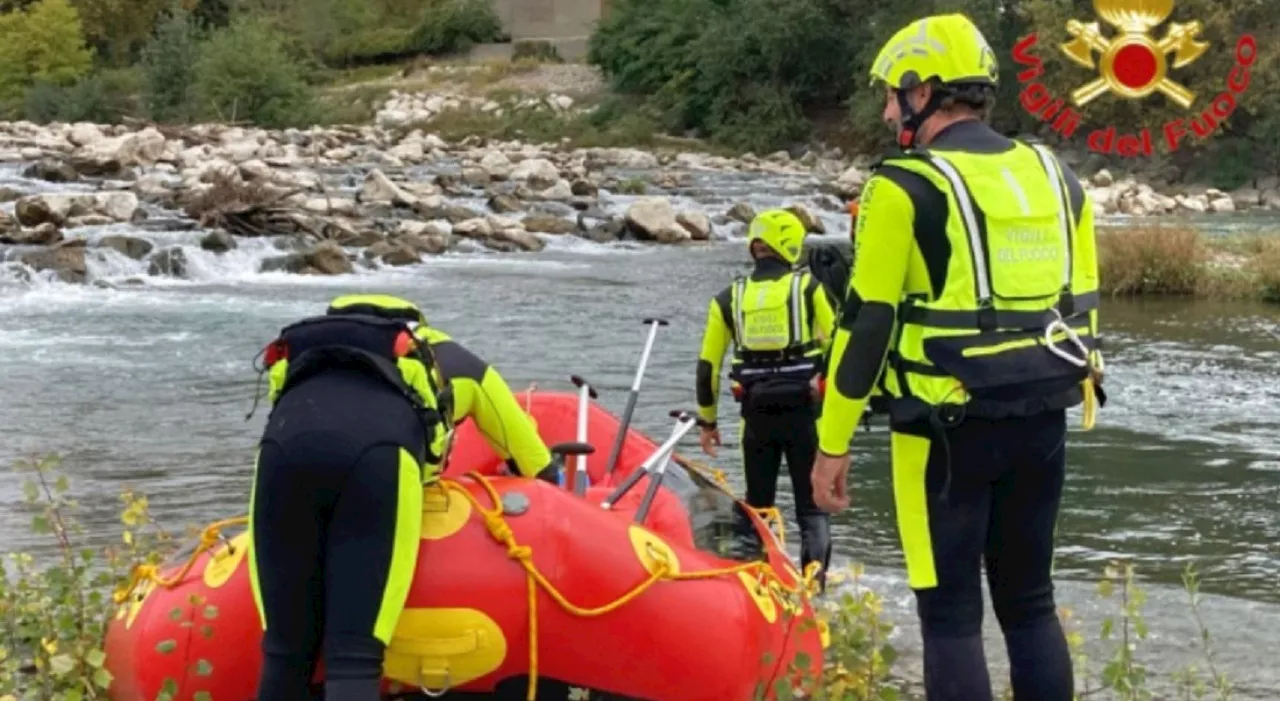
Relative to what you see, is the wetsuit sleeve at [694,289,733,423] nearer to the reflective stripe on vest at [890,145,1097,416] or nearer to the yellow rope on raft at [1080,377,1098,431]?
the yellow rope on raft at [1080,377,1098,431]

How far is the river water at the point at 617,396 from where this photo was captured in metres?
7.11

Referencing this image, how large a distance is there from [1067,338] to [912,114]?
0.56 meters

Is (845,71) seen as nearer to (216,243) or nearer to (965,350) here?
(216,243)

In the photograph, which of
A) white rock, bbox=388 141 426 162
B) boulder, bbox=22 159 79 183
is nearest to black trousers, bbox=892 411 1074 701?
boulder, bbox=22 159 79 183

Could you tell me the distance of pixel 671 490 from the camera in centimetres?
523

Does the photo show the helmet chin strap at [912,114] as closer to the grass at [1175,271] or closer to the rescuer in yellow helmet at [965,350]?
the rescuer in yellow helmet at [965,350]

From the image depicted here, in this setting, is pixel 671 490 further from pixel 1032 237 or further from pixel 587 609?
pixel 1032 237

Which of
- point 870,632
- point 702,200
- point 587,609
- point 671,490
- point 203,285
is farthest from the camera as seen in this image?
point 702,200

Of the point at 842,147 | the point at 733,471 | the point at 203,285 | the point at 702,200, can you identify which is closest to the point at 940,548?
the point at 733,471

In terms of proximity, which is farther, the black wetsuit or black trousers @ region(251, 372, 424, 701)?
the black wetsuit

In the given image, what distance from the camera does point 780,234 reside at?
6016 millimetres

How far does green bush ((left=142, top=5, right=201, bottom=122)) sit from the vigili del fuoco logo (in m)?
24.2

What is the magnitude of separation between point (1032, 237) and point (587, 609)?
124cm

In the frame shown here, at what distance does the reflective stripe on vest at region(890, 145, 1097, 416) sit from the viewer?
11.0 feet
